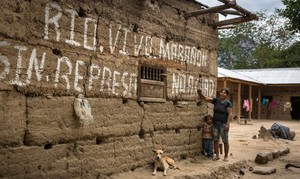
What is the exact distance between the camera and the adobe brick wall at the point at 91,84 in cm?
397

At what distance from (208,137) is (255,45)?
3181 cm

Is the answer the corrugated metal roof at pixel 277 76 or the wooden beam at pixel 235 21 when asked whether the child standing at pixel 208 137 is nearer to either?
the wooden beam at pixel 235 21

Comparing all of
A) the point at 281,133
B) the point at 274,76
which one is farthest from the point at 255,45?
the point at 281,133

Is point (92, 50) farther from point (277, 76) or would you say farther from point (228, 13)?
point (277, 76)

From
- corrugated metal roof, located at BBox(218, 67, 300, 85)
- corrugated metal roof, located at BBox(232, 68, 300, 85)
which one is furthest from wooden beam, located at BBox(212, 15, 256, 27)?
corrugated metal roof, located at BBox(232, 68, 300, 85)

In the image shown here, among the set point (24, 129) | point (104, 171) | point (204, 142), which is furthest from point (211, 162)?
point (24, 129)

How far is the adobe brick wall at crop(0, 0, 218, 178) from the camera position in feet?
13.0

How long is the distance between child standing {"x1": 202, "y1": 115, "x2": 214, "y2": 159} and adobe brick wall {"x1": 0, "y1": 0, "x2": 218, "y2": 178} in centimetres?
27

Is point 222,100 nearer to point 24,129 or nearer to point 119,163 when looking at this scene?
point 119,163

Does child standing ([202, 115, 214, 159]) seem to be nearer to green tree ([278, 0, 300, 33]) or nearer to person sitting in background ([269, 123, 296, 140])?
green tree ([278, 0, 300, 33])

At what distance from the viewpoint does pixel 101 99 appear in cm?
500

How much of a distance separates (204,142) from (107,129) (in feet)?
9.56

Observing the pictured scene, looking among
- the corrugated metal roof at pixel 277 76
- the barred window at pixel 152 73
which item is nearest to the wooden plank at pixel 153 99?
the barred window at pixel 152 73

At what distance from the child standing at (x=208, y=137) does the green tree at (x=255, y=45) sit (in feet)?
93.3
